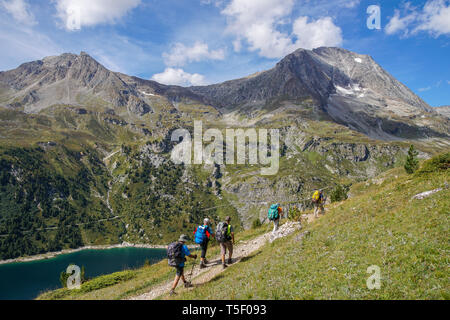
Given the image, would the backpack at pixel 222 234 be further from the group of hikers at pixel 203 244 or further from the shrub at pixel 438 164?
the shrub at pixel 438 164

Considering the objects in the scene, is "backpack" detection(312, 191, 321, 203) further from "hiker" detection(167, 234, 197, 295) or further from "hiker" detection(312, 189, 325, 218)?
"hiker" detection(167, 234, 197, 295)

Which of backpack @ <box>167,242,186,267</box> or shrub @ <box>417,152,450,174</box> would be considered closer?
backpack @ <box>167,242,186,267</box>

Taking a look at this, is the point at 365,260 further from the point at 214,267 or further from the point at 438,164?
the point at 438,164

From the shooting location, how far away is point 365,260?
41.1 feet

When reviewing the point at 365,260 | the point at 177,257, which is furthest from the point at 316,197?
the point at 177,257

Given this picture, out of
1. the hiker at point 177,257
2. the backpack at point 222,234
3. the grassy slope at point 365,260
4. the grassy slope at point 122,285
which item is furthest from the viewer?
the grassy slope at point 122,285

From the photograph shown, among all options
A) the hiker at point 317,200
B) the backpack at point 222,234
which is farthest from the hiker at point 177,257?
the hiker at point 317,200

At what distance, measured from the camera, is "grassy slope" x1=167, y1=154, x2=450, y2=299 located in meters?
10.1

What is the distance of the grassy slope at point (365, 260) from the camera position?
10094mm

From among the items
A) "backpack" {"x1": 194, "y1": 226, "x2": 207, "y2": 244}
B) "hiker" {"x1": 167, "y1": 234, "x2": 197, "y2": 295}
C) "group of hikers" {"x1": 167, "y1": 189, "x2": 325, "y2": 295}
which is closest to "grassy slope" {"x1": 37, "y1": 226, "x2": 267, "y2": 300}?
"group of hikers" {"x1": 167, "y1": 189, "x2": 325, "y2": 295}
